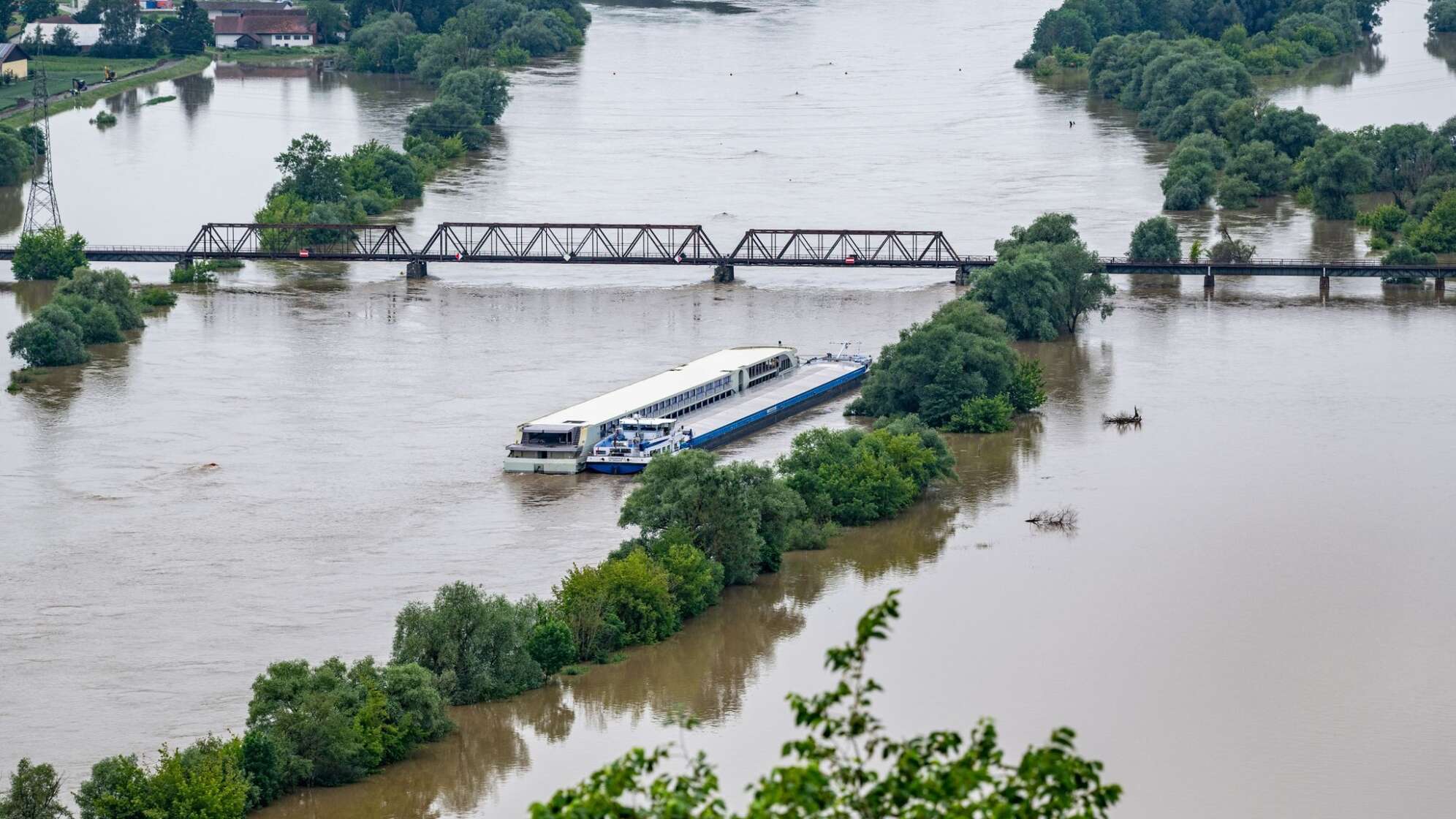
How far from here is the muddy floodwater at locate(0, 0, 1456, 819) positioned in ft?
71.2

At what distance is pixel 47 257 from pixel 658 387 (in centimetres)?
1668

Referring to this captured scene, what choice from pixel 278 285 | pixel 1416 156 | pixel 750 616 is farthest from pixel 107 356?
pixel 1416 156

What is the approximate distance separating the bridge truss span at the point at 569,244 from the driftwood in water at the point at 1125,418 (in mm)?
13487

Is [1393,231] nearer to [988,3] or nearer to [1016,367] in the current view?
[1016,367]

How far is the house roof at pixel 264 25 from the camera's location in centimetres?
8162

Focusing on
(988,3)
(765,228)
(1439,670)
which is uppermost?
(988,3)

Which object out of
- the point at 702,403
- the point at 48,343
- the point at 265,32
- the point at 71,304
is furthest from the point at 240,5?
the point at 702,403

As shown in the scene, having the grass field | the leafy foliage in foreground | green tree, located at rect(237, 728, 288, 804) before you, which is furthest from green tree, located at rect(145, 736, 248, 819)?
the grass field

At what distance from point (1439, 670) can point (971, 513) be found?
757 cm

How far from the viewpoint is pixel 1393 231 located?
165 ft

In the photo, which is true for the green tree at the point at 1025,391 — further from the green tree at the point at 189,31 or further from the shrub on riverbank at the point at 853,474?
the green tree at the point at 189,31

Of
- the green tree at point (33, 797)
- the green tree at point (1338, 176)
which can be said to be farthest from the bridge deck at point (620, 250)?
the green tree at point (33, 797)

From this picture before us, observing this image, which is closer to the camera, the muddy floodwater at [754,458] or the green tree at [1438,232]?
the muddy floodwater at [754,458]

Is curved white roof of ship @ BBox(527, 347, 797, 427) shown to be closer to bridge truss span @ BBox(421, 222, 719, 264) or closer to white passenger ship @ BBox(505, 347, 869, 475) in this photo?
white passenger ship @ BBox(505, 347, 869, 475)
